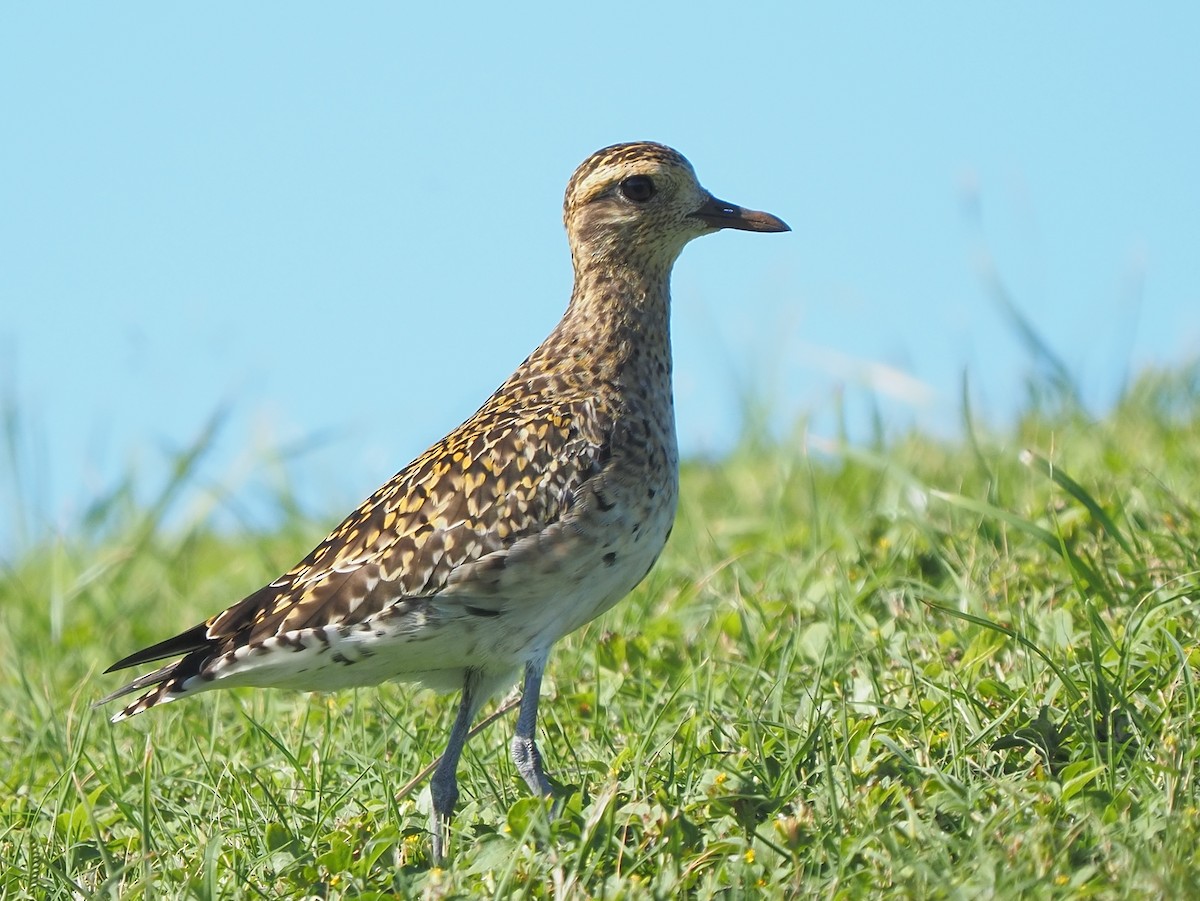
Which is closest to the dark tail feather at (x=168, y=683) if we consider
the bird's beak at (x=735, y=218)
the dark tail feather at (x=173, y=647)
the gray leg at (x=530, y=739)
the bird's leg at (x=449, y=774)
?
the dark tail feather at (x=173, y=647)

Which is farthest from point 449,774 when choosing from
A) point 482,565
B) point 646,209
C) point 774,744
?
point 646,209

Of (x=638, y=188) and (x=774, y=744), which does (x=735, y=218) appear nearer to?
(x=638, y=188)

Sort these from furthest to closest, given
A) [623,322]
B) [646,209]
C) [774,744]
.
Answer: [646,209]
[623,322]
[774,744]

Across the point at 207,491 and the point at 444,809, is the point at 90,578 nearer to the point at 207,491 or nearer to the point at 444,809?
the point at 207,491

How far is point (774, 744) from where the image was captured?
199 inches

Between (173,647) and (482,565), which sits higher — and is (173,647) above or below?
below

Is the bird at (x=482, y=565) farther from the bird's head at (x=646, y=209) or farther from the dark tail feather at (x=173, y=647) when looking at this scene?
the bird's head at (x=646, y=209)

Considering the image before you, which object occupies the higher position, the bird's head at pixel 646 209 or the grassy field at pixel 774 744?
the bird's head at pixel 646 209

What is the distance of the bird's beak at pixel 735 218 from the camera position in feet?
20.5

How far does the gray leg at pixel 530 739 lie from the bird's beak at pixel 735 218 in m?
1.94

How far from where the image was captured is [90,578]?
310 inches

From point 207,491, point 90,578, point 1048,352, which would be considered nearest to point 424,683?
point 90,578

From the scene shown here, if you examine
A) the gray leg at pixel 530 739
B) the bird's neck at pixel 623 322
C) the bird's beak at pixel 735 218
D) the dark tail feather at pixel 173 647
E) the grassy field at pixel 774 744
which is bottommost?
the grassy field at pixel 774 744

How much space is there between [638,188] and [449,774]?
2.38 meters
